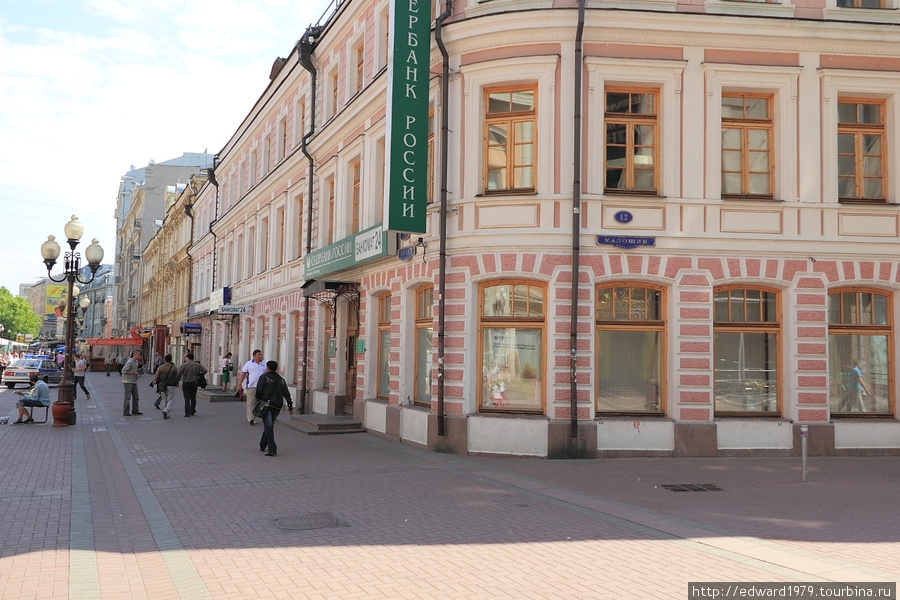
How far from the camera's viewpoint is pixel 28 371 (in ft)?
112

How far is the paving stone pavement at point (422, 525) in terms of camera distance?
20.4ft

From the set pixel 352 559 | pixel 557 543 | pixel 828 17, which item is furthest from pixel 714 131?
pixel 352 559

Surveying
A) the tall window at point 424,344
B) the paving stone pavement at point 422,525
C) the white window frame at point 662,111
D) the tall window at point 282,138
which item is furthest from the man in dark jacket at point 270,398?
the tall window at point 282,138

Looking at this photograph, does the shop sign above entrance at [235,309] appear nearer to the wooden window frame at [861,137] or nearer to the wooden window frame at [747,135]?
the wooden window frame at [747,135]

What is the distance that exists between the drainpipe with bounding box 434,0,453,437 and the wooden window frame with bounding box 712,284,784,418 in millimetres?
5057

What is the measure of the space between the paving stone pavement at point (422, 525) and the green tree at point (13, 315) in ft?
419

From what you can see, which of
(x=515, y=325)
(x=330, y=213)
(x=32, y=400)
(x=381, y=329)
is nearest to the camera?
(x=515, y=325)

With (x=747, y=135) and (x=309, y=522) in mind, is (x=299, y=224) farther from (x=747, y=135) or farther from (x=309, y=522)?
(x=309, y=522)

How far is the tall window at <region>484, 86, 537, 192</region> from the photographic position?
46.5ft

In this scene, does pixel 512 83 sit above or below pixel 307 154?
below

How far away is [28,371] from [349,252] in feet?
81.1

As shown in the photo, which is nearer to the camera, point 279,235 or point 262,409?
point 262,409

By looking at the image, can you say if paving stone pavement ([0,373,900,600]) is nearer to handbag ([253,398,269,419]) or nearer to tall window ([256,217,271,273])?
handbag ([253,398,269,419])

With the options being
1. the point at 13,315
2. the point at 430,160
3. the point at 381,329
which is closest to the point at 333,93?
the point at 430,160
